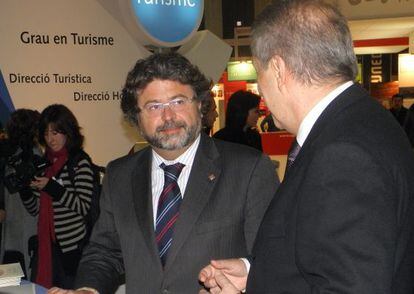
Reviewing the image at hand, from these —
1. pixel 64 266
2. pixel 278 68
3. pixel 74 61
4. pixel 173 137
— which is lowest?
pixel 64 266

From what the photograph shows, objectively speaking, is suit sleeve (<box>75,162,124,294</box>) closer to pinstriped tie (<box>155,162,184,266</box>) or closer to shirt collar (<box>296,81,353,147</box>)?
pinstriped tie (<box>155,162,184,266</box>)

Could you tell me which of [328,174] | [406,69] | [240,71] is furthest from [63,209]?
[240,71]

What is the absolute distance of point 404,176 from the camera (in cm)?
95

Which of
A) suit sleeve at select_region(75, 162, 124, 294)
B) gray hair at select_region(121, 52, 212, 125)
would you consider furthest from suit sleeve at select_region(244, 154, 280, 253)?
suit sleeve at select_region(75, 162, 124, 294)

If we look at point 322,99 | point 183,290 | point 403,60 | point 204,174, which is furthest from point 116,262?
point 403,60

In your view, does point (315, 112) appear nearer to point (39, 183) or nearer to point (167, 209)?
point (167, 209)

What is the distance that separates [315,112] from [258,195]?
679 mm

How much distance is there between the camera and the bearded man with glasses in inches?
65.5

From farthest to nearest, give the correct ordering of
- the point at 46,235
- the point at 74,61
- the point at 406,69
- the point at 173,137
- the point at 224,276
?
the point at 406,69 < the point at 74,61 < the point at 46,235 < the point at 173,137 < the point at 224,276

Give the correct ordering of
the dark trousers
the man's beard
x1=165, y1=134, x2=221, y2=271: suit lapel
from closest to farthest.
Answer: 1. x1=165, y1=134, x2=221, y2=271: suit lapel
2. the man's beard
3. the dark trousers

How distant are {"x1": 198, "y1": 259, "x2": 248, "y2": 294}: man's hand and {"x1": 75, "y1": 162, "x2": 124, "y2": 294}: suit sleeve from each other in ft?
1.64

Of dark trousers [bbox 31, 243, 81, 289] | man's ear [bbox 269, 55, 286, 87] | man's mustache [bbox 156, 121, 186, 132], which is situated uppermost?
man's ear [bbox 269, 55, 286, 87]

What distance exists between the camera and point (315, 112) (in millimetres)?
1091

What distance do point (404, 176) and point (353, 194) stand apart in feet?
0.45
